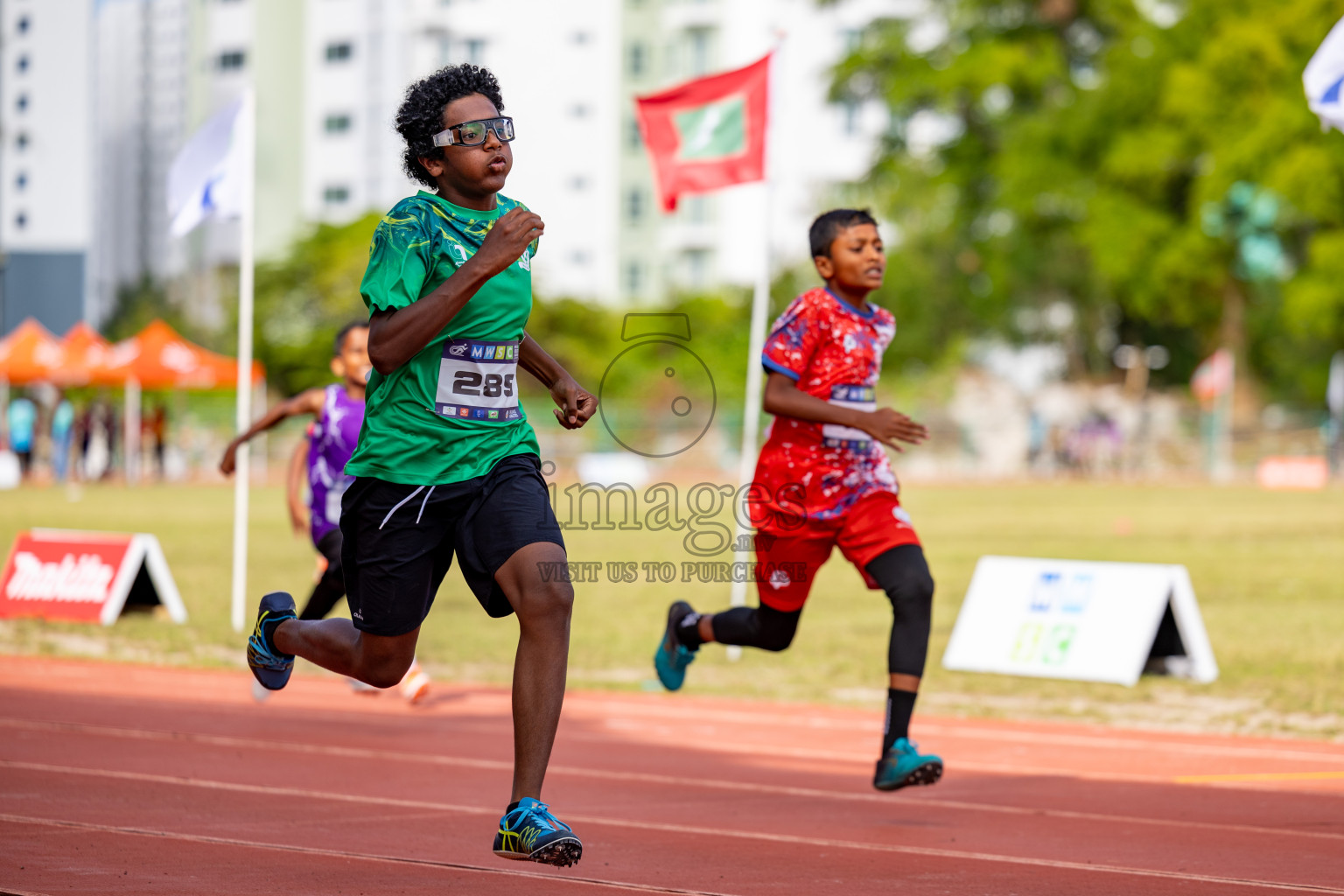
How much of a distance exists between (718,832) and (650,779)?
1304 mm

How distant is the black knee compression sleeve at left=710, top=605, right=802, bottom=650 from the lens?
23.2 ft

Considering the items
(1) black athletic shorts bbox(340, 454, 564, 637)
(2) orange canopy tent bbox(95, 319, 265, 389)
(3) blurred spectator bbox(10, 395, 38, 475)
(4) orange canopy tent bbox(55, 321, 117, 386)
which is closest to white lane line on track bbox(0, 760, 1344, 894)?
(1) black athletic shorts bbox(340, 454, 564, 637)

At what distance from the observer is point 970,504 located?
35812 millimetres

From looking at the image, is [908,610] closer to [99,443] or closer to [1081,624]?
[1081,624]

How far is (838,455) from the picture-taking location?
22.0ft

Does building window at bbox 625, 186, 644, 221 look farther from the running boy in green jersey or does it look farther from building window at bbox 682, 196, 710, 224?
the running boy in green jersey

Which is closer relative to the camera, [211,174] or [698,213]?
[211,174]

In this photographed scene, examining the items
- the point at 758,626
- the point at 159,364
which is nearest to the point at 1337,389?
the point at 159,364

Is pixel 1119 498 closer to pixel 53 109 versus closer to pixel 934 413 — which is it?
pixel 934 413

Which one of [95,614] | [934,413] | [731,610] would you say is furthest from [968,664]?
[934,413]

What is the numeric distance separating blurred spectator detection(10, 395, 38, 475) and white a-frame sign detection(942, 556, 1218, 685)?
3469 centimetres

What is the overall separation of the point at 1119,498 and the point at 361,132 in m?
52.0

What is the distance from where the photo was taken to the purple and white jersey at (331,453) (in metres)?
8.66

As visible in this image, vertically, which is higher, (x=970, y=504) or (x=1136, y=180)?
(x=1136, y=180)
